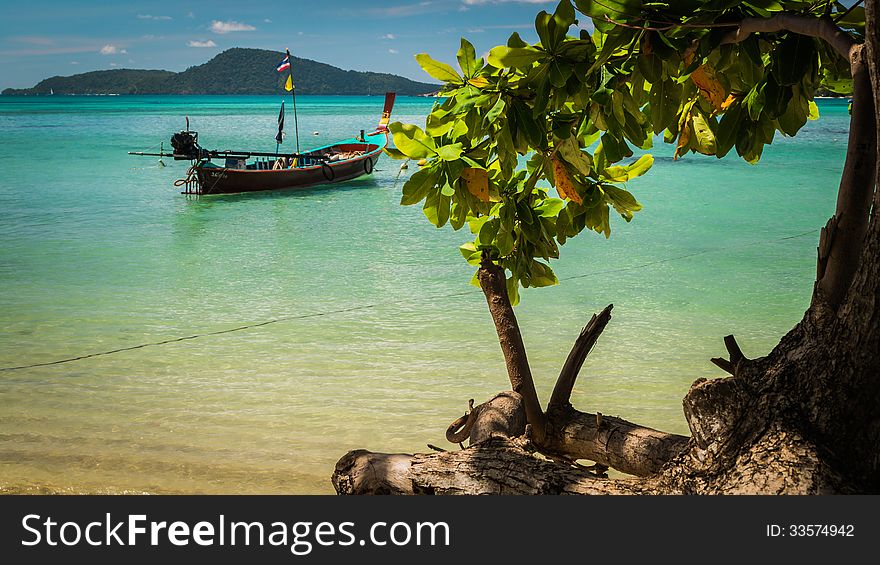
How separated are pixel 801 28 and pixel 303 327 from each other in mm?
6077

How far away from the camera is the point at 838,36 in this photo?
4.54 feet

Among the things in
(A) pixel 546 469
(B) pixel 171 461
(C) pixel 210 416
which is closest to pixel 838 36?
(A) pixel 546 469

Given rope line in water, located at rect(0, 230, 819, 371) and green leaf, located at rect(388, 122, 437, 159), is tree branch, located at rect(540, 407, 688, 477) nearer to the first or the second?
green leaf, located at rect(388, 122, 437, 159)

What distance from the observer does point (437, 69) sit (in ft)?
5.70

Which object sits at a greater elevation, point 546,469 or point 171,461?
point 546,469

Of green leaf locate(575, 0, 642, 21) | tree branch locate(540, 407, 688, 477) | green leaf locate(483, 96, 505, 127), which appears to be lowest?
tree branch locate(540, 407, 688, 477)

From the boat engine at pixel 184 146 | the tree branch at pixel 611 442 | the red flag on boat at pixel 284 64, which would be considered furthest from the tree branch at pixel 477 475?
the red flag on boat at pixel 284 64

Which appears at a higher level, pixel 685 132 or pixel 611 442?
pixel 685 132

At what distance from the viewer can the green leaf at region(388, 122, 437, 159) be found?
1760mm

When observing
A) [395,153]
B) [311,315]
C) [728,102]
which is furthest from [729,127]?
[311,315]

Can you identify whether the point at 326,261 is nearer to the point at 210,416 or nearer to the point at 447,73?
the point at 210,416

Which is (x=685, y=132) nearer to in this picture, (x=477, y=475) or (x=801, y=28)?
(x=801, y=28)

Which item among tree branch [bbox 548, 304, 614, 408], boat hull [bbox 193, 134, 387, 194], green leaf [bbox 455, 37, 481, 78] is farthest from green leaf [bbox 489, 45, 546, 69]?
boat hull [bbox 193, 134, 387, 194]

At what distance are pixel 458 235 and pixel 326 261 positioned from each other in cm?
256
